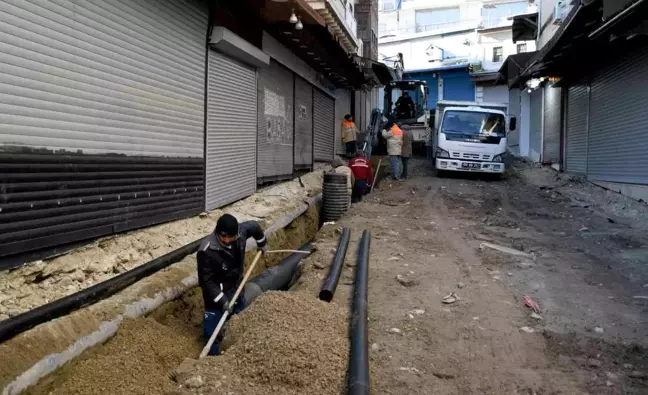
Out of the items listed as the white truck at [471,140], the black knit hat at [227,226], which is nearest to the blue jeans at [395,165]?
the white truck at [471,140]

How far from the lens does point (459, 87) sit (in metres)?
45.9

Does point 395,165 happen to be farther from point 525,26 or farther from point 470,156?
point 525,26

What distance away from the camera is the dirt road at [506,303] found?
4.32 m

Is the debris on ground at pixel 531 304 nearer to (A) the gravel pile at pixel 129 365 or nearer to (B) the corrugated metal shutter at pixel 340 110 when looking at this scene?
(A) the gravel pile at pixel 129 365

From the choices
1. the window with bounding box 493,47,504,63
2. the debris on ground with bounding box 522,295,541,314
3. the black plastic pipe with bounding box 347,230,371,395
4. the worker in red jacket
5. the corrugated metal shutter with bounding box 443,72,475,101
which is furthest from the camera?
the corrugated metal shutter with bounding box 443,72,475,101

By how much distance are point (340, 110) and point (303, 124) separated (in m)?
6.93

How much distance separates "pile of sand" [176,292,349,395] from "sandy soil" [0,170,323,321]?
5.54 feet

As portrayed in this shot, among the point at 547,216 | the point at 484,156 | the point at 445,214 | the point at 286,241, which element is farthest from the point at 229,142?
the point at 484,156

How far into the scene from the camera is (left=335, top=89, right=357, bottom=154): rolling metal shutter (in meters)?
21.8

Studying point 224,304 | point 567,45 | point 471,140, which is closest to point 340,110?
point 471,140

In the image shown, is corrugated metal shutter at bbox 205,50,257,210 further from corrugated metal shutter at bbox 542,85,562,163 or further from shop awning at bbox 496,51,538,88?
corrugated metal shutter at bbox 542,85,562,163

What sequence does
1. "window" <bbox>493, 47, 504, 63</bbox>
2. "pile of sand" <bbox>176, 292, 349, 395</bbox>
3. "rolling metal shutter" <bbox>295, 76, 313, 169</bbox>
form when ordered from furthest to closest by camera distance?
"window" <bbox>493, 47, 504, 63</bbox> → "rolling metal shutter" <bbox>295, 76, 313, 169</bbox> → "pile of sand" <bbox>176, 292, 349, 395</bbox>

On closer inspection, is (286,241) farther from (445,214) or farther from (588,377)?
(588,377)

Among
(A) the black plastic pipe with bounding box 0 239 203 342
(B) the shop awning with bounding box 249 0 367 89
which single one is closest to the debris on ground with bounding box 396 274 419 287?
(A) the black plastic pipe with bounding box 0 239 203 342
